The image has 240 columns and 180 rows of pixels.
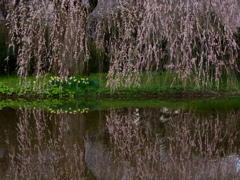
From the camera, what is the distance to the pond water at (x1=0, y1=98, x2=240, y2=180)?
4.05m

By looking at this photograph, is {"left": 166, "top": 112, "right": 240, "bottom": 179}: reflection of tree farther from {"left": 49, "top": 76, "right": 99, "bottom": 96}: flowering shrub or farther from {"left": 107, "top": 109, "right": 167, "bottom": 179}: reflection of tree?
{"left": 49, "top": 76, "right": 99, "bottom": 96}: flowering shrub

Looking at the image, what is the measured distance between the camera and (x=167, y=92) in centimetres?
1089

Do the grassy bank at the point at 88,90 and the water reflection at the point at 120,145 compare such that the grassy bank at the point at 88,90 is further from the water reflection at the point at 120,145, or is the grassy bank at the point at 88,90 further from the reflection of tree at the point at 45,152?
the reflection of tree at the point at 45,152

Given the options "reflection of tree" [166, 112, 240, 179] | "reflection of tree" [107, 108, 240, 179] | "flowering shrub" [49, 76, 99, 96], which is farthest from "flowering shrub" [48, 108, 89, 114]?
"flowering shrub" [49, 76, 99, 96]

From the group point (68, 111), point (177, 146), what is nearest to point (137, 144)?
point (177, 146)

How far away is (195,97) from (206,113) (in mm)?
3049

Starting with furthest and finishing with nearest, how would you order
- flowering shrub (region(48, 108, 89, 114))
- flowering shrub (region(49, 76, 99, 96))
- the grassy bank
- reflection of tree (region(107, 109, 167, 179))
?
flowering shrub (region(49, 76, 99, 96))
the grassy bank
flowering shrub (region(48, 108, 89, 114))
reflection of tree (region(107, 109, 167, 179))

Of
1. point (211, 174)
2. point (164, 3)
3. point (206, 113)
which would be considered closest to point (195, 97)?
point (206, 113)

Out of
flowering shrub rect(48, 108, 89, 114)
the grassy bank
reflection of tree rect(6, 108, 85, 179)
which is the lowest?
reflection of tree rect(6, 108, 85, 179)

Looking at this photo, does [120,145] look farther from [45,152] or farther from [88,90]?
[88,90]

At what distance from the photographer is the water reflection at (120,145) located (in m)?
4.03

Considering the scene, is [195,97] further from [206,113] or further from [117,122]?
[117,122]

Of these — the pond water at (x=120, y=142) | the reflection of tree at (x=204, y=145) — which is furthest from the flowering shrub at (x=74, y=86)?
the reflection of tree at (x=204, y=145)

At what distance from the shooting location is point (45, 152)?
4754 mm
